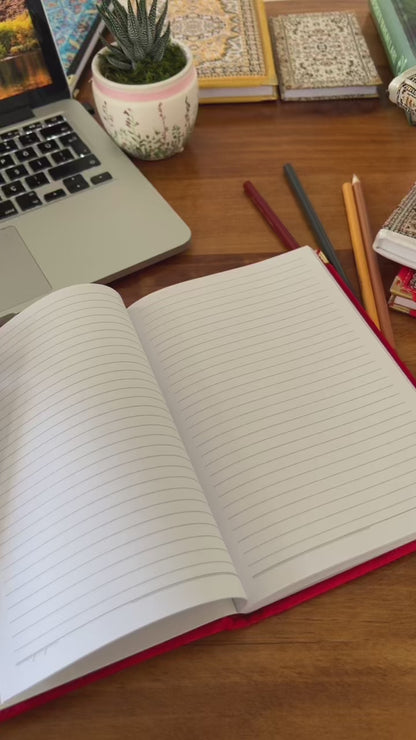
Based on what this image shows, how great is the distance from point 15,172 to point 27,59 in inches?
5.0

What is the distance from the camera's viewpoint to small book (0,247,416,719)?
34cm

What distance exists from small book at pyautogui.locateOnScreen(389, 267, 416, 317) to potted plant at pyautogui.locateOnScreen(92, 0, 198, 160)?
0.27 m

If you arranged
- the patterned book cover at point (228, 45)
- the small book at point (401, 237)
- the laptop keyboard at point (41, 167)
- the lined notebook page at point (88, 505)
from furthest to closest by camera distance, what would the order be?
1. the patterned book cover at point (228, 45)
2. the laptop keyboard at point (41, 167)
3. the small book at point (401, 237)
4. the lined notebook page at point (88, 505)

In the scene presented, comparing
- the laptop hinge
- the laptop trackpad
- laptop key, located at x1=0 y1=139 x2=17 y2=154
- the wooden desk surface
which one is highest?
the laptop hinge

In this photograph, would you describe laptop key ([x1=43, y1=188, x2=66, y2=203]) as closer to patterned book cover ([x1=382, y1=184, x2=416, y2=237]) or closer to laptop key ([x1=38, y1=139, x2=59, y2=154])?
laptop key ([x1=38, y1=139, x2=59, y2=154])

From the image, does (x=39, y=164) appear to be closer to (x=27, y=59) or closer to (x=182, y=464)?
(x=27, y=59)

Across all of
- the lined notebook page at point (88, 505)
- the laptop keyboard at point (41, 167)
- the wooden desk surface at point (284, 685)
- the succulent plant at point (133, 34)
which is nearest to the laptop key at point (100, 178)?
the laptop keyboard at point (41, 167)

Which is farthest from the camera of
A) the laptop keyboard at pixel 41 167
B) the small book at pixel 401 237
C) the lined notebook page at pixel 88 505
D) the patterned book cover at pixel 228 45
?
the patterned book cover at pixel 228 45

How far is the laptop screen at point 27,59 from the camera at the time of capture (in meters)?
0.61

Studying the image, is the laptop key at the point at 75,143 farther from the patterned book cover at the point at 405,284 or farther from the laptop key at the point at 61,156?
the patterned book cover at the point at 405,284

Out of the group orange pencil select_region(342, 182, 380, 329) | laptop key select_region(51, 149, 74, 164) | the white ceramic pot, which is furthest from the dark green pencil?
laptop key select_region(51, 149, 74, 164)

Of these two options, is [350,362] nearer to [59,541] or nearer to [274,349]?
[274,349]

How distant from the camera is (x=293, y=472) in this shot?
0.41 m

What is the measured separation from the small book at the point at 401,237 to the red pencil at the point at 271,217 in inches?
3.4
